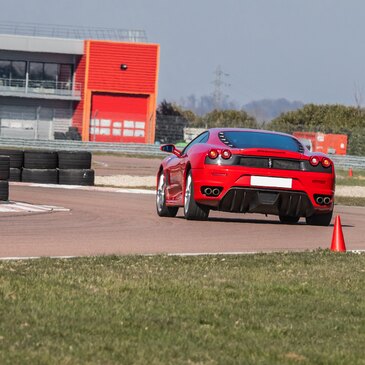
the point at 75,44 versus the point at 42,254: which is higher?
the point at 75,44

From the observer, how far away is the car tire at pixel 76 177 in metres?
24.6

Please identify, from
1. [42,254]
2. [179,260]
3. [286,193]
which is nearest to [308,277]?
[179,260]

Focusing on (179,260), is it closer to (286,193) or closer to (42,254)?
(42,254)

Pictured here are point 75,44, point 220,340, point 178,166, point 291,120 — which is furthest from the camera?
point 291,120

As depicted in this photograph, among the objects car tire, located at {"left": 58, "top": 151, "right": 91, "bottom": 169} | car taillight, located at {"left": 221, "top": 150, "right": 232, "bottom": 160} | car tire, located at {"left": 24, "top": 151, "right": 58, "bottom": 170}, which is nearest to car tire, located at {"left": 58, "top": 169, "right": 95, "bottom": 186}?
car tire, located at {"left": 58, "top": 151, "right": 91, "bottom": 169}

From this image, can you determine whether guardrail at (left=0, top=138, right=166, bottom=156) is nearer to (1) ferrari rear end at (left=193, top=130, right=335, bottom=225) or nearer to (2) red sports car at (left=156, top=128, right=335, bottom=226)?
(2) red sports car at (left=156, top=128, right=335, bottom=226)

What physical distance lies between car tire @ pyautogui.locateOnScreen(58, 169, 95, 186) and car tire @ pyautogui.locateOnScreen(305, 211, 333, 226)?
9.87 m

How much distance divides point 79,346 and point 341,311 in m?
2.23

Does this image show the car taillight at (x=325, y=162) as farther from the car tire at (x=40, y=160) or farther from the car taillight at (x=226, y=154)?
the car tire at (x=40, y=160)

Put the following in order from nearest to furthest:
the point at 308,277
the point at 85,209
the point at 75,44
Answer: the point at 308,277
the point at 85,209
the point at 75,44

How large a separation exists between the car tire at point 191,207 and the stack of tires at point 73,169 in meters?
9.66

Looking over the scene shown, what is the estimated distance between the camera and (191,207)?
14.9 m

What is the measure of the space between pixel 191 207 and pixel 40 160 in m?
10.2

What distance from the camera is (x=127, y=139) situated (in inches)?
2805
